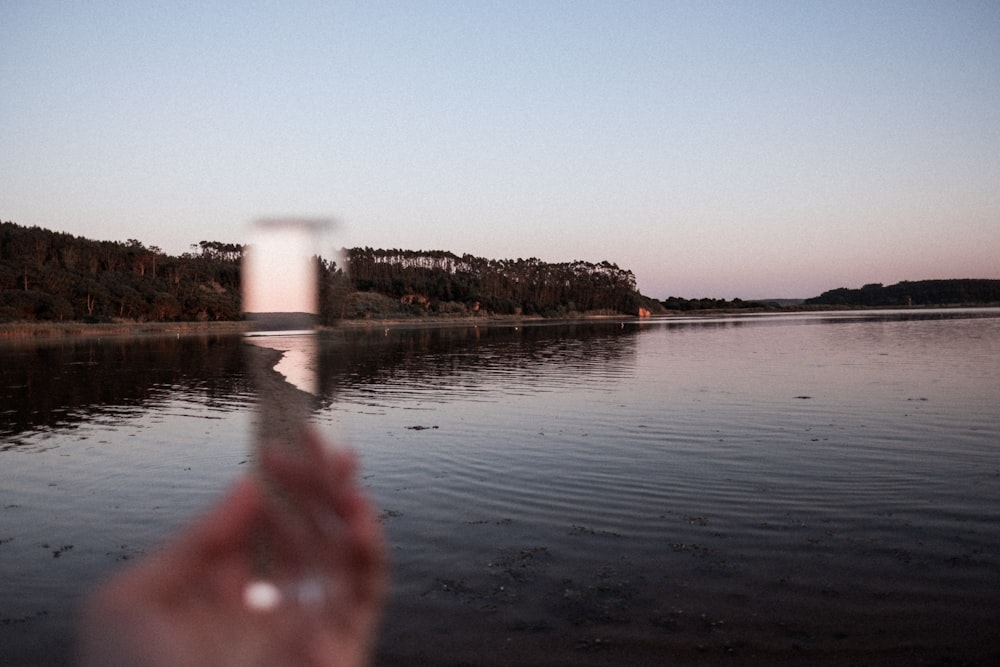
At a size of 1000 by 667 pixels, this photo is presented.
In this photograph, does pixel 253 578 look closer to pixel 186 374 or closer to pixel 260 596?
pixel 260 596

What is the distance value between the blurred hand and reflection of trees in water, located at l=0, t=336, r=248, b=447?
18767 mm

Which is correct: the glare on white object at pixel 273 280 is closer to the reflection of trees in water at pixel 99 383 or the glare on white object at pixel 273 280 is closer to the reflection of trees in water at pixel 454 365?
the reflection of trees in water at pixel 99 383

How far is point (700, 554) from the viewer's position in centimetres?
870

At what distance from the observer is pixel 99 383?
29969 mm

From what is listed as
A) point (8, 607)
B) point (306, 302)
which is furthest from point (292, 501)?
point (8, 607)

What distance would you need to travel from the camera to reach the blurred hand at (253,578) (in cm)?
81

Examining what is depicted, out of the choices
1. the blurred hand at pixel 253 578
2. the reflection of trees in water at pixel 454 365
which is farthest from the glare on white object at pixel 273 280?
the reflection of trees in water at pixel 454 365

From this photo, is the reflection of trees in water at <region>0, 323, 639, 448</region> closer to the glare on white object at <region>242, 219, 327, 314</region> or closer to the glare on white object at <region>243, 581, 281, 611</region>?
the glare on white object at <region>242, 219, 327, 314</region>

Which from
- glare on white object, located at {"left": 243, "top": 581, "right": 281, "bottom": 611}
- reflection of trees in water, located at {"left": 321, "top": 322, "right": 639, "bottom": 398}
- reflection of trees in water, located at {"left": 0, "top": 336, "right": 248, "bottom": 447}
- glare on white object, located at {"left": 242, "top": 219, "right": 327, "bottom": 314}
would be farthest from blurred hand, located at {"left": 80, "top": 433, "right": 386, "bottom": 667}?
reflection of trees in water, located at {"left": 321, "top": 322, "right": 639, "bottom": 398}

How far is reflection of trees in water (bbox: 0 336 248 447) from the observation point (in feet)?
71.0

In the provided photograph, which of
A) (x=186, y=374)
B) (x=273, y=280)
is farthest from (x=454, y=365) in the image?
(x=273, y=280)

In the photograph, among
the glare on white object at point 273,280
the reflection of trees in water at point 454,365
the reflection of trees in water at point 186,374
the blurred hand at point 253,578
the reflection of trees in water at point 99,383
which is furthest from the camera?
the reflection of trees in water at point 454,365

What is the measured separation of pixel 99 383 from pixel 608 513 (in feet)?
84.3

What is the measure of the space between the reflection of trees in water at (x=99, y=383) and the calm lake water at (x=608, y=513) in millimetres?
307
